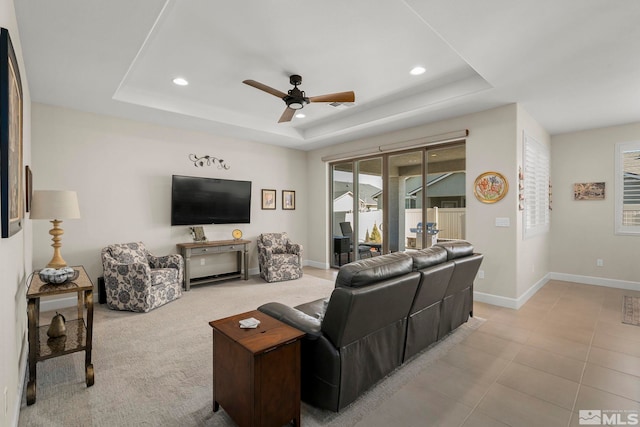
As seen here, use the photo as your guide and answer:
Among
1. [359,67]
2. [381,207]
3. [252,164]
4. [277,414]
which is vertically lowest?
[277,414]

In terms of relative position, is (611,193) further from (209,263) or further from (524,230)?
(209,263)

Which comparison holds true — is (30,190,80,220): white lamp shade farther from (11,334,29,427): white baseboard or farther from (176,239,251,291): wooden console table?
(176,239,251,291): wooden console table

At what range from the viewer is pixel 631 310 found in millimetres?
3967

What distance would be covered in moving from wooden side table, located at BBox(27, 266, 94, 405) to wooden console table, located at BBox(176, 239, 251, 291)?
235 cm

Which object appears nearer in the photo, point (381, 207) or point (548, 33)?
point (548, 33)

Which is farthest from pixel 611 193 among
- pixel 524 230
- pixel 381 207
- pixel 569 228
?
pixel 381 207

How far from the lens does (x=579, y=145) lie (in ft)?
17.8

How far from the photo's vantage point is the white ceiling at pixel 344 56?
7.43 ft

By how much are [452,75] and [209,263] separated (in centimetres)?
481

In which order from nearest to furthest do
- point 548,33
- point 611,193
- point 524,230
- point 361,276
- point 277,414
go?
point 277,414
point 361,276
point 548,33
point 524,230
point 611,193

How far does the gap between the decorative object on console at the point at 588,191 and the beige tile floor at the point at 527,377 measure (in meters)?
2.34

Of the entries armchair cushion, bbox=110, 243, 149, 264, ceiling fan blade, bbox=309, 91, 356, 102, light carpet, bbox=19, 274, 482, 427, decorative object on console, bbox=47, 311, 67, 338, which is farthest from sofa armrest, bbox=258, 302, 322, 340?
armchair cushion, bbox=110, 243, 149, 264

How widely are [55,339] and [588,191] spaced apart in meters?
7.43

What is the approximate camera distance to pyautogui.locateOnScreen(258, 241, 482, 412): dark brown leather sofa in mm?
1884
